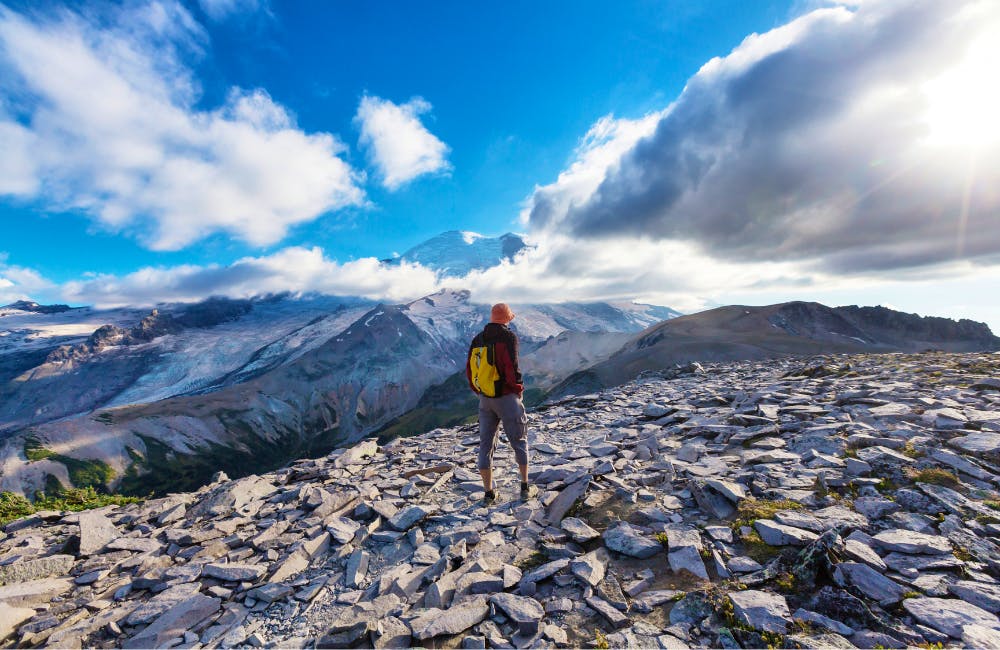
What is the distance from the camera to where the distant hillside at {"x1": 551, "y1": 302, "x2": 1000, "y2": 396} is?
112750mm

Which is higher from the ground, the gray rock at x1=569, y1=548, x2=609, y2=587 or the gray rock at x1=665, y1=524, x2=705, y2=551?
the gray rock at x1=665, y1=524, x2=705, y2=551

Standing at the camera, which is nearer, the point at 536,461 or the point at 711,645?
the point at 711,645

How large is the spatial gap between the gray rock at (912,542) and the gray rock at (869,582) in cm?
76

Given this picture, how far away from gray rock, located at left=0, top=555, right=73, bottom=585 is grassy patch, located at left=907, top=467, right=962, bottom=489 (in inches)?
559

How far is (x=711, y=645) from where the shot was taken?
391 cm

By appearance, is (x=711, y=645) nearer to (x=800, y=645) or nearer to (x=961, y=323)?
(x=800, y=645)

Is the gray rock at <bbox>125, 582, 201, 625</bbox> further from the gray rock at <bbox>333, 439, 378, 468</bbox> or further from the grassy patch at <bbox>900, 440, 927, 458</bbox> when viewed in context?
the grassy patch at <bbox>900, 440, 927, 458</bbox>

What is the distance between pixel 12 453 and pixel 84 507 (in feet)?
536

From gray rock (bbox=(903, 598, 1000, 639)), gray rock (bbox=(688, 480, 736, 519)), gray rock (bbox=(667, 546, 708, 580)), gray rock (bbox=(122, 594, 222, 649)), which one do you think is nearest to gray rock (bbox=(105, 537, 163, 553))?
gray rock (bbox=(122, 594, 222, 649))

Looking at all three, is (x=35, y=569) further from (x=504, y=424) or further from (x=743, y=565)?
(x=743, y=565)

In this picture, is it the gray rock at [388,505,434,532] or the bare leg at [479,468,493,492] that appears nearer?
the gray rock at [388,505,434,532]

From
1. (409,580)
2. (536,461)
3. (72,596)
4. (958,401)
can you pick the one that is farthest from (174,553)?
(958,401)

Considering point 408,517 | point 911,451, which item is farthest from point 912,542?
point 408,517

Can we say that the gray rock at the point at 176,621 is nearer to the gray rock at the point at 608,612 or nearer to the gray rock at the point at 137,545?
the gray rock at the point at 137,545
